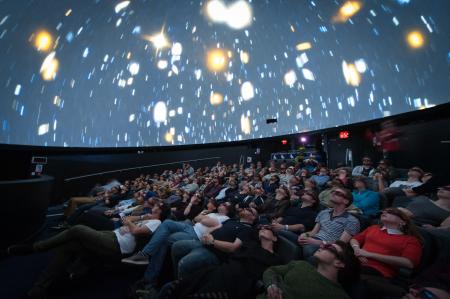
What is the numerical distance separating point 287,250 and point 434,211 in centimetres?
163

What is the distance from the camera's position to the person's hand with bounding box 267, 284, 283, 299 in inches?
58.8

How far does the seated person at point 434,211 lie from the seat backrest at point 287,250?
116 cm

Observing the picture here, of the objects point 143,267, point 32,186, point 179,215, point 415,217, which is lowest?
point 143,267

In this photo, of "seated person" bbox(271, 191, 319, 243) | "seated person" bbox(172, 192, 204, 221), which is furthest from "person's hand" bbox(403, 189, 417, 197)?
"seated person" bbox(172, 192, 204, 221)

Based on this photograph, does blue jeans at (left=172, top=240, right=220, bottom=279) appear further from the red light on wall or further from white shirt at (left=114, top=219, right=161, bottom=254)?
the red light on wall

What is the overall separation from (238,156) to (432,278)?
Answer: 13.6 meters

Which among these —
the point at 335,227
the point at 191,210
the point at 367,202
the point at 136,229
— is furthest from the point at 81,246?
the point at 367,202

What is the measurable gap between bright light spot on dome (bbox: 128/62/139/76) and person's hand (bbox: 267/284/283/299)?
11.0 m

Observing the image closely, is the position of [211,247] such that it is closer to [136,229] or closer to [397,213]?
[136,229]

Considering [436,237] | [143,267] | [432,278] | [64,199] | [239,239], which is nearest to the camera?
[432,278]

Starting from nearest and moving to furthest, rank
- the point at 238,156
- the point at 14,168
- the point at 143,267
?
the point at 143,267, the point at 14,168, the point at 238,156

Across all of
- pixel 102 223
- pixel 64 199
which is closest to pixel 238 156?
pixel 64 199

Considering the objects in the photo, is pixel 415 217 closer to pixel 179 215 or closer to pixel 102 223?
pixel 179 215

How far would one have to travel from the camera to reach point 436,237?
1705 millimetres
